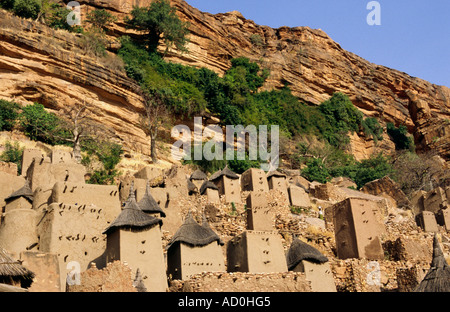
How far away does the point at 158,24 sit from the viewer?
48781mm

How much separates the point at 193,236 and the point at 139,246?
1.93 meters

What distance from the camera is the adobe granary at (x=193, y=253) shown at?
686 inches

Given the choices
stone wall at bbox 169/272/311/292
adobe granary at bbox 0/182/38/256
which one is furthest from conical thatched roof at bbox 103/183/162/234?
adobe granary at bbox 0/182/38/256

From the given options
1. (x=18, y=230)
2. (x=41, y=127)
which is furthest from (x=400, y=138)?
(x=18, y=230)

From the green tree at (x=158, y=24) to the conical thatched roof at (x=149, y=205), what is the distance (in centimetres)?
3016

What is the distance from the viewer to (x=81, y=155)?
104 ft

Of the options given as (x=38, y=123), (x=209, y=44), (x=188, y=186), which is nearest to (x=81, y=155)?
(x=38, y=123)

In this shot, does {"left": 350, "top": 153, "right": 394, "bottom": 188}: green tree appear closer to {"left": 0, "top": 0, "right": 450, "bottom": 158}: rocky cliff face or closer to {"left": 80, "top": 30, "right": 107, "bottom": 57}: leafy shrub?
{"left": 0, "top": 0, "right": 450, "bottom": 158}: rocky cliff face

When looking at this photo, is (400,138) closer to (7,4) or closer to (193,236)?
(7,4)

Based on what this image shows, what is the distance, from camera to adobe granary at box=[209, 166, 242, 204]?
28.9 m

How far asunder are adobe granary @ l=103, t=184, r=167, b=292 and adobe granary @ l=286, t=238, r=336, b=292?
4.62 metres
